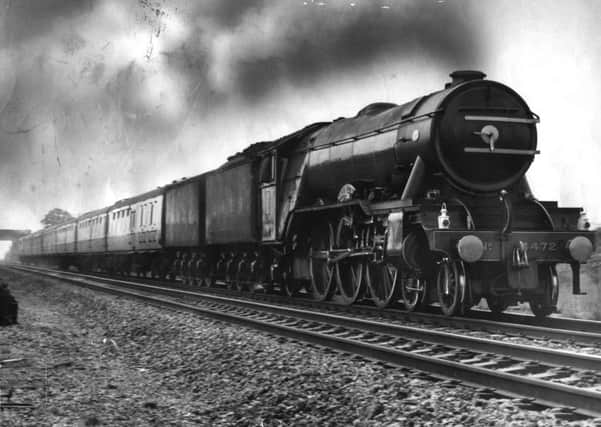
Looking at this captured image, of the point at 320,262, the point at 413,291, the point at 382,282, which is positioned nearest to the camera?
the point at 413,291

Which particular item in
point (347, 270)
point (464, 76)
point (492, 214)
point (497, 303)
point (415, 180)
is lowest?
point (497, 303)

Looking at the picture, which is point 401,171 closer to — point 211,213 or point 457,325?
point 457,325

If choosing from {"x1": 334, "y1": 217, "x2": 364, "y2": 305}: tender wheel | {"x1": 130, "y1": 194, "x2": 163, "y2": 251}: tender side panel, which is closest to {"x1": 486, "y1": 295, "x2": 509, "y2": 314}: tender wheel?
{"x1": 334, "y1": 217, "x2": 364, "y2": 305}: tender wheel

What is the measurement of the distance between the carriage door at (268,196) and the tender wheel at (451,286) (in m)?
5.64

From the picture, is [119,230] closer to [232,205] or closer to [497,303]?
[232,205]

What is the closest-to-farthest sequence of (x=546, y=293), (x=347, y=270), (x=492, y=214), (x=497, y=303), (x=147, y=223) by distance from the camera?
(x=546, y=293) < (x=492, y=214) < (x=497, y=303) < (x=347, y=270) < (x=147, y=223)

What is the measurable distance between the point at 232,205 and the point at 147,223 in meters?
9.58

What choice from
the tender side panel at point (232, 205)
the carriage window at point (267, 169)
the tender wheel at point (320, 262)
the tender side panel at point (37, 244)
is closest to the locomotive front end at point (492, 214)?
the tender wheel at point (320, 262)

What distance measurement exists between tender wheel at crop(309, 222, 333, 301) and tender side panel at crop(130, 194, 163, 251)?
1175cm

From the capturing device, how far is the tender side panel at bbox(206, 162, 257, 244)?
16.3m

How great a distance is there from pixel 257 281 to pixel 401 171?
6834 millimetres

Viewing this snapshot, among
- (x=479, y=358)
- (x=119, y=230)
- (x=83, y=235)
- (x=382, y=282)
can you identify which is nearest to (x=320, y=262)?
(x=382, y=282)

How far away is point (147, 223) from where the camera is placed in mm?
26188

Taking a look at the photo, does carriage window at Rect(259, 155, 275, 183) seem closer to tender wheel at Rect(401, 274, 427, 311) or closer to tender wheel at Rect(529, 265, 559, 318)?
tender wheel at Rect(401, 274, 427, 311)
